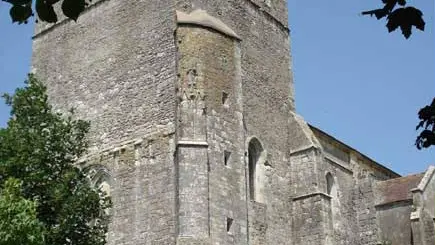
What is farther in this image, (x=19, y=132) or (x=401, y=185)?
(x=401, y=185)

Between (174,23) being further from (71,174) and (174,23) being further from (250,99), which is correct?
(71,174)

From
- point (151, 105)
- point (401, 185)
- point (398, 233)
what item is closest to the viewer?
point (151, 105)

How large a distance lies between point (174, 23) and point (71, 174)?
185 inches

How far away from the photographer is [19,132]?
17297mm

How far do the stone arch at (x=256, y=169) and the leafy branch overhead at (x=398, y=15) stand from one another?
14946 mm

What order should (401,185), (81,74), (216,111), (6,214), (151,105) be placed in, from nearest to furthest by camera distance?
(6,214) < (216,111) < (151,105) < (81,74) < (401,185)

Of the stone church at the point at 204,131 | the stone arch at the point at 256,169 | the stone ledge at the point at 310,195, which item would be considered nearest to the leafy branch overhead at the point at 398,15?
the stone church at the point at 204,131

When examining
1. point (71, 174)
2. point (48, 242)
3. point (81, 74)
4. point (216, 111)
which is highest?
point (81, 74)

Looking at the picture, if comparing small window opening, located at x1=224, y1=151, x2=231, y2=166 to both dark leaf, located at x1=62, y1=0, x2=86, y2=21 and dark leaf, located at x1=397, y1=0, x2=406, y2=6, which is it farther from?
dark leaf, located at x1=397, y1=0, x2=406, y2=6

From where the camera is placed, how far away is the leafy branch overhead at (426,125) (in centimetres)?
448

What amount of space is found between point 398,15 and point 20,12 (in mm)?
2257

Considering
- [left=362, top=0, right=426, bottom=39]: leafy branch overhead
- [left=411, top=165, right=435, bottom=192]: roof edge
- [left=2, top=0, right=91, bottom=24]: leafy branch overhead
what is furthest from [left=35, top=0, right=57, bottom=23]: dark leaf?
[left=411, top=165, right=435, bottom=192]: roof edge

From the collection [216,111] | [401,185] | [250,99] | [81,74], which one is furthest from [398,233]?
[81,74]

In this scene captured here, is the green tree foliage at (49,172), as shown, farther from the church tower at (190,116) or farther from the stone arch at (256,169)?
the stone arch at (256,169)
